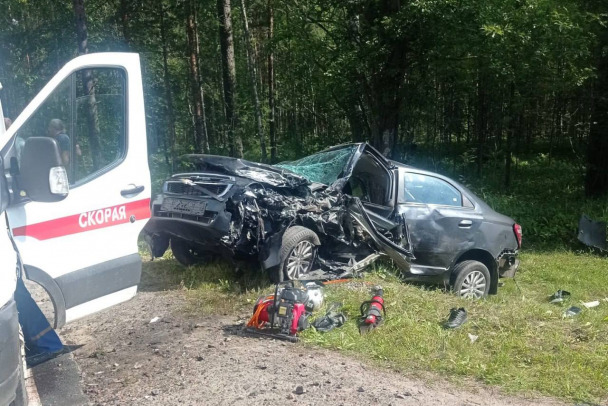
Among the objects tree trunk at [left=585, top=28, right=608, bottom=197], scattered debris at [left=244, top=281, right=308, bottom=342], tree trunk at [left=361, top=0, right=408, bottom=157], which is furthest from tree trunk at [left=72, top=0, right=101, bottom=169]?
tree trunk at [left=585, top=28, right=608, bottom=197]

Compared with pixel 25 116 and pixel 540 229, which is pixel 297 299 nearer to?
pixel 25 116

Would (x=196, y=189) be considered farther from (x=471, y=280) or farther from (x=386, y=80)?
(x=386, y=80)

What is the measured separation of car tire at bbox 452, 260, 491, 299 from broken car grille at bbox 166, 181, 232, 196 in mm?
3454

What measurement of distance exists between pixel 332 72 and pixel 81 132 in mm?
11420

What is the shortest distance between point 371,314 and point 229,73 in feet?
47.6

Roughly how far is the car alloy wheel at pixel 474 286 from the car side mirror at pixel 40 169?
5.87 metres

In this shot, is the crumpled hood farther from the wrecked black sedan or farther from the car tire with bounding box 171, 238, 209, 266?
the car tire with bounding box 171, 238, 209, 266

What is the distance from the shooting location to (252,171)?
706 centimetres

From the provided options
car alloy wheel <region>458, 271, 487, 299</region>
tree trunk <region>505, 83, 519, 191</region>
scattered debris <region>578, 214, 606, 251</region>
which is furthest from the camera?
tree trunk <region>505, 83, 519, 191</region>

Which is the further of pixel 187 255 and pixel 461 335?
pixel 187 255

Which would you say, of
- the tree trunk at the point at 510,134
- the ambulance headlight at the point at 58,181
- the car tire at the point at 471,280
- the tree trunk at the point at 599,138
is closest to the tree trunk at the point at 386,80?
the tree trunk at the point at 510,134

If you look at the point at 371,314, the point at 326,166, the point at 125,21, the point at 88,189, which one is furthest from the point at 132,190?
the point at 125,21

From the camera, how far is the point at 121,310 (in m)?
6.32

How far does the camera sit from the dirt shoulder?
4.36 metres
